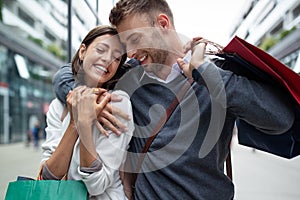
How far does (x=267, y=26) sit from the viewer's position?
1.82 m

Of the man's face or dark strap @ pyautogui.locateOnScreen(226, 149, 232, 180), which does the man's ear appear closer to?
the man's face

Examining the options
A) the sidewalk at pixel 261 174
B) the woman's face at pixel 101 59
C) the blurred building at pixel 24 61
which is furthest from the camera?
the blurred building at pixel 24 61

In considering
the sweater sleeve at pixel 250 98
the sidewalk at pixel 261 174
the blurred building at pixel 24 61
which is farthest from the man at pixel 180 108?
the blurred building at pixel 24 61

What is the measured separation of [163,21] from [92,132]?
42 centimetres

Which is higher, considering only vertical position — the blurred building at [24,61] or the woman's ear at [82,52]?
the woman's ear at [82,52]

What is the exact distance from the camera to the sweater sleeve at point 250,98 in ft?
2.10

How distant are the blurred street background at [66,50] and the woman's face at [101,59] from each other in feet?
0.64

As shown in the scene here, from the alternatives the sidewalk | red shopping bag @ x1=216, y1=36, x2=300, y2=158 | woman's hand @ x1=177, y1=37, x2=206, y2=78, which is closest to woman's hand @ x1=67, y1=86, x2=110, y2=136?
woman's hand @ x1=177, y1=37, x2=206, y2=78

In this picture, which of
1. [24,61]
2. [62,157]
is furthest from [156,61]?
[24,61]

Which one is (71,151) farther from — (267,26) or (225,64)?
(267,26)

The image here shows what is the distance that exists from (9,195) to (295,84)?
787 mm

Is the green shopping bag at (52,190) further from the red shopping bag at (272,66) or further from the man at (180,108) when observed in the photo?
the red shopping bag at (272,66)

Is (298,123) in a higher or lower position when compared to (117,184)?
higher

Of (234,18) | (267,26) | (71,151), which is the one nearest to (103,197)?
(71,151)
